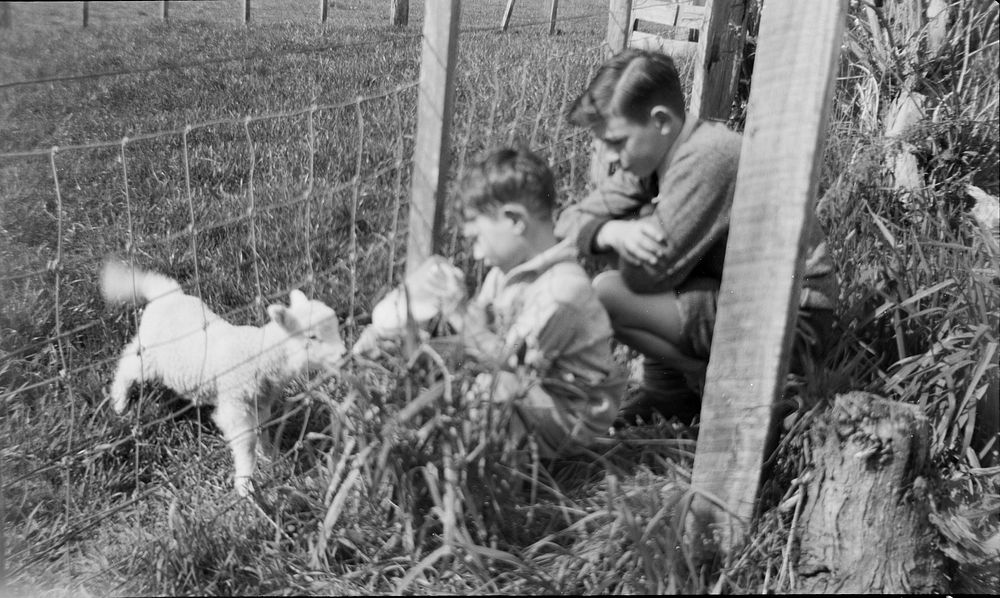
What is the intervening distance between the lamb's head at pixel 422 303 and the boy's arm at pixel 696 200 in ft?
2.33

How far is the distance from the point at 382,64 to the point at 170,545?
1772 millimetres

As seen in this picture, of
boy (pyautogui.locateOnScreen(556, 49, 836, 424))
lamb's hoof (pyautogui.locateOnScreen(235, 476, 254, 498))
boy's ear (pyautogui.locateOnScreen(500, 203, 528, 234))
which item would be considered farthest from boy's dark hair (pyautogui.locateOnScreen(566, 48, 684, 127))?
lamb's hoof (pyautogui.locateOnScreen(235, 476, 254, 498))

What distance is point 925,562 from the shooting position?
9.52ft

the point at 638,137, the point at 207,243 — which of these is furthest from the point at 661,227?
the point at 207,243

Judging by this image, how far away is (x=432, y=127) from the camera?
313cm

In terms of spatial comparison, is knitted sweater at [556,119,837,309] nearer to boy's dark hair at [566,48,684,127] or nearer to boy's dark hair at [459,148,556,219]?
boy's dark hair at [566,48,684,127]

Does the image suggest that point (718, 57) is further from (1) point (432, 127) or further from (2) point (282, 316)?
(2) point (282, 316)

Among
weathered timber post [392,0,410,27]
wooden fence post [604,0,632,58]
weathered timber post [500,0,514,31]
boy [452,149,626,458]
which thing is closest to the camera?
boy [452,149,626,458]

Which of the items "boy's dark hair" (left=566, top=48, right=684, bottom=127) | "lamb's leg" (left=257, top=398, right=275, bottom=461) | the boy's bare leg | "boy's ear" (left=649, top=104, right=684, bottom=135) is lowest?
"lamb's leg" (left=257, top=398, right=275, bottom=461)

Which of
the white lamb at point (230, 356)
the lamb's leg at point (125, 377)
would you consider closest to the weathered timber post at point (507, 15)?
the white lamb at point (230, 356)

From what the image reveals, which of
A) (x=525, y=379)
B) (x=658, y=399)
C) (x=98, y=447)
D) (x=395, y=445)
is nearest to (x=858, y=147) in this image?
(x=658, y=399)

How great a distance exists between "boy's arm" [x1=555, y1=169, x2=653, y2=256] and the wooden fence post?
3.69 ft

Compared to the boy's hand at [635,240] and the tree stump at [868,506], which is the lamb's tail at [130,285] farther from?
the tree stump at [868,506]

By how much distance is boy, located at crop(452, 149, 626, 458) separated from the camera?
278 cm
